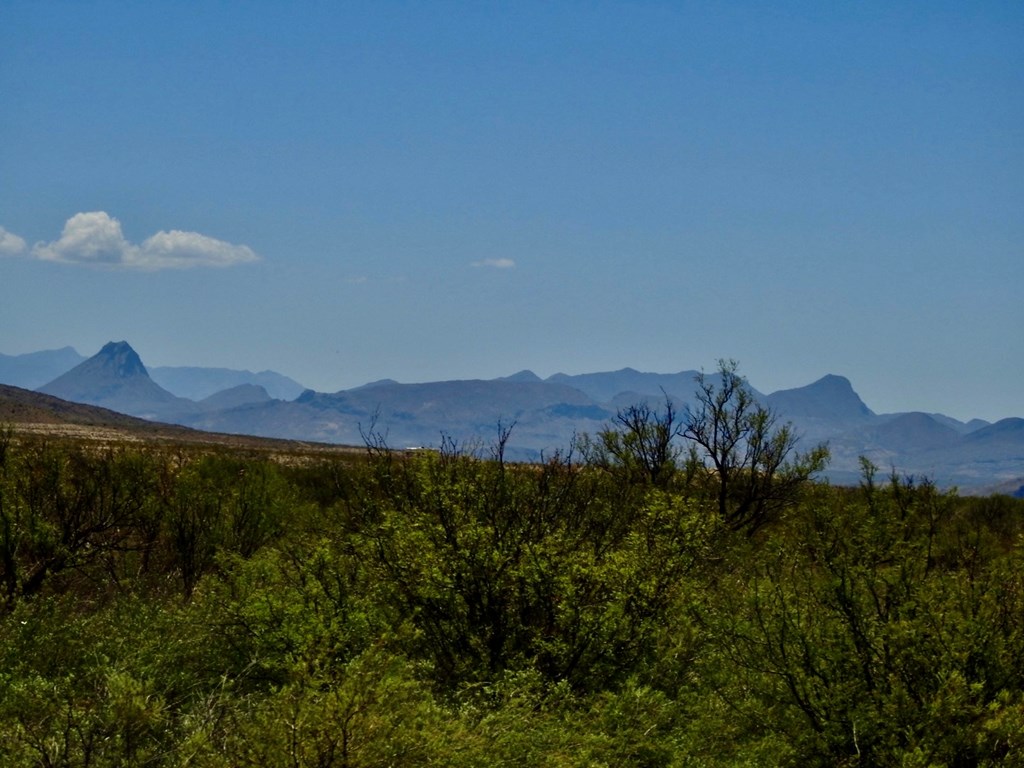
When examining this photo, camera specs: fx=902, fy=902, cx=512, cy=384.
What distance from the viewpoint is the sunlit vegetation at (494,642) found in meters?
13.9

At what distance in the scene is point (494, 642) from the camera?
21.2m

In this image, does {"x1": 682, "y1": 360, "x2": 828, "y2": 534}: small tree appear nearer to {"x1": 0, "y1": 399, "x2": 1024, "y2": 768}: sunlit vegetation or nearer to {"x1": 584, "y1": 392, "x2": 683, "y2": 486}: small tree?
{"x1": 584, "y1": 392, "x2": 683, "y2": 486}: small tree

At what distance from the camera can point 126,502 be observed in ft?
107

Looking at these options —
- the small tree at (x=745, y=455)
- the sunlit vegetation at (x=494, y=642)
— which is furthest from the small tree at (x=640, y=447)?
the sunlit vegetation at (x=494, y=642)

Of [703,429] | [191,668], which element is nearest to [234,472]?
[703,429]

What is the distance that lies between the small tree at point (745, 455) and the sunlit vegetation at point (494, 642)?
13.4 meters

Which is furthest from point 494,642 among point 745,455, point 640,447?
point 745,455

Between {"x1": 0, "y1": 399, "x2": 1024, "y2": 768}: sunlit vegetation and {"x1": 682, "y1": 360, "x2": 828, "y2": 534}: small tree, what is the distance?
13.4m

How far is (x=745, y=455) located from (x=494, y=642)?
29.6 m

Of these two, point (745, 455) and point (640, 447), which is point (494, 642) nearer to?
point (640, 447)

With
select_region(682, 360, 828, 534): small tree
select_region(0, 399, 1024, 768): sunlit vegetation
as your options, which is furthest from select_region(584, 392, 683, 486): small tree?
select_region(0, 399, 1024, 768): sunlit vegetation

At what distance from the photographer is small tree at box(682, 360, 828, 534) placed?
46.1 meters

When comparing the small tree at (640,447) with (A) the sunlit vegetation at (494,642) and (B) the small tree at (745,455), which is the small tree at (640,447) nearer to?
(B) the small tree at (745,455)

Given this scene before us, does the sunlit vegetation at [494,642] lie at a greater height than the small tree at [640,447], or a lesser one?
lesser
